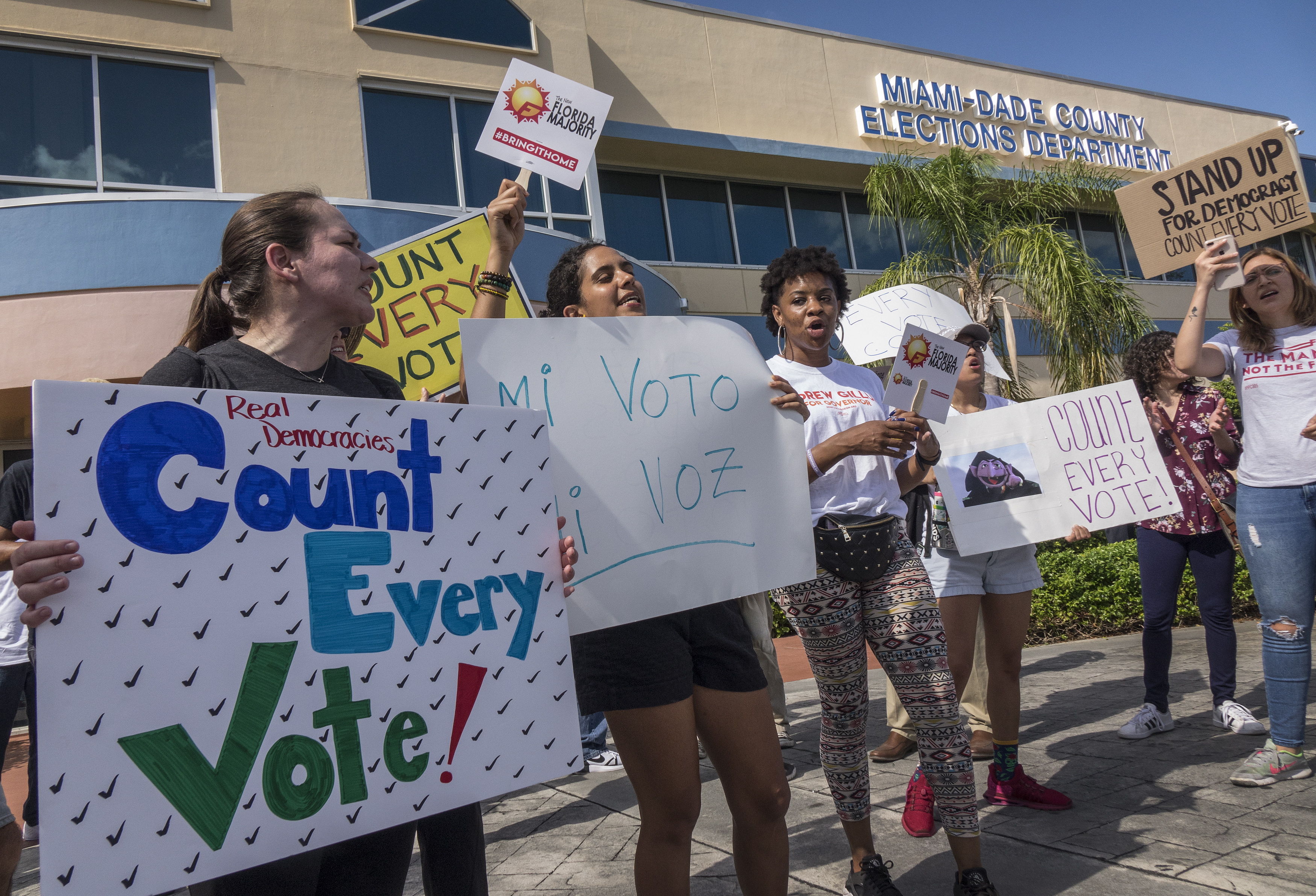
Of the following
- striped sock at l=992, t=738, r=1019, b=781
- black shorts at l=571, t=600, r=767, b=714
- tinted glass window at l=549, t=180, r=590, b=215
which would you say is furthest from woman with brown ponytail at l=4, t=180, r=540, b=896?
tinted glass window at l=549, t=180, r=590, b=215

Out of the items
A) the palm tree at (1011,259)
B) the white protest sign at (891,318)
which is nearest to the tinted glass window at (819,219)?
the palm tree at (1011,259)

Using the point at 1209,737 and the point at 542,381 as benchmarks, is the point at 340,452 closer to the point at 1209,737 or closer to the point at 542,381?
the point at 542,381

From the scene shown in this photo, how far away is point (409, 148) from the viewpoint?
36.1 ft

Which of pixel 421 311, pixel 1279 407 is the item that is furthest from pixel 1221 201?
pixel 421 311

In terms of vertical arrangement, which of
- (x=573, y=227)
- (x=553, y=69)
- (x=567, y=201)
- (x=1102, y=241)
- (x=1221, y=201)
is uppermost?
(x=553, y=69)

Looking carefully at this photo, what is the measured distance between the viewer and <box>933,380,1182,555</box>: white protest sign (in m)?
3.89

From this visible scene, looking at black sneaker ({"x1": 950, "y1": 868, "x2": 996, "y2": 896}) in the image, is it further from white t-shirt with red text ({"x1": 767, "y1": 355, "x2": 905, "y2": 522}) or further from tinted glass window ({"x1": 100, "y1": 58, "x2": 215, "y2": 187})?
tinted glass window ({"x1": 100, "y1": 58, "x2": 215, "y2": 187})

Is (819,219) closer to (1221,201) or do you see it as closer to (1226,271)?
(1221,201)

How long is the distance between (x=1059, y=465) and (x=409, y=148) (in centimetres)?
932

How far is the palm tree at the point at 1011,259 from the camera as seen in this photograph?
10703 mm

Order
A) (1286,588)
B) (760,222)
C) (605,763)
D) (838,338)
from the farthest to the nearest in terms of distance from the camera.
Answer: (760,222)
(605,763)
(838,338)
(1286,588)

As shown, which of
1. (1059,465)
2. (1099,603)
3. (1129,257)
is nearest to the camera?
(1059,465)

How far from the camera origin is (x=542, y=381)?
7.18ft

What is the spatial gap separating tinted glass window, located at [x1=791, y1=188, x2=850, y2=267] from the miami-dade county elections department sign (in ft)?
45.5
